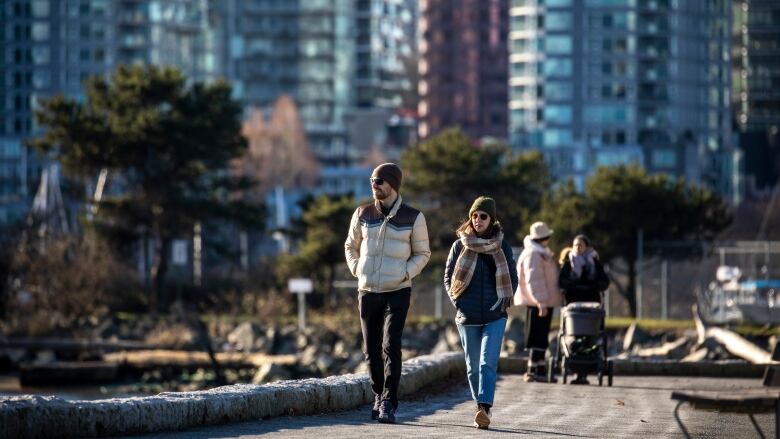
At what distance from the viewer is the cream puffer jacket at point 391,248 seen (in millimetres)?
16312

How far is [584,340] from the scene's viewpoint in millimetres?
22500

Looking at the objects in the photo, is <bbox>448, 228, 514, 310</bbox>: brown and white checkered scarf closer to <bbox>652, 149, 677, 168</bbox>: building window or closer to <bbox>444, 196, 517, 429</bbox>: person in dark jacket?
<bbox>444, 196, 517, 429</bbox>: person in dark jacket

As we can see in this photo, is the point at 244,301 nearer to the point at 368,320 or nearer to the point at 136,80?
the point at 136,80

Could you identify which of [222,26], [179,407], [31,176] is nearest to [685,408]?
[179,407]

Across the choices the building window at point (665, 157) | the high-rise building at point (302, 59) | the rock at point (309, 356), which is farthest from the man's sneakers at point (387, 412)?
the high-rise building at point (302, 59)

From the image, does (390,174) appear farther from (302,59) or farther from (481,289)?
(302,59)

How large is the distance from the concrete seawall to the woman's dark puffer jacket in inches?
60.9

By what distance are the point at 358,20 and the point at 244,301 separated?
130 meters

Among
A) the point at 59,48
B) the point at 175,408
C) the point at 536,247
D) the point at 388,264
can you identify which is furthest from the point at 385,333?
the point at 59,48

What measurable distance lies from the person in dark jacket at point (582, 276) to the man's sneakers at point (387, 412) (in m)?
6.56

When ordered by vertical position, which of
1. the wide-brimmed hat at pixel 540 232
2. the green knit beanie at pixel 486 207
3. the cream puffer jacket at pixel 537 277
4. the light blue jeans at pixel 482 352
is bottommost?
the light blue jeans at pixel 482 352

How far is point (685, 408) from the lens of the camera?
62.6 ft

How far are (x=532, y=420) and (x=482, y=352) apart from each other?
1011 mm

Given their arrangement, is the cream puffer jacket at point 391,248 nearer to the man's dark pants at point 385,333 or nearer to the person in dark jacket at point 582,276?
the man's dark pants at point 385,333
